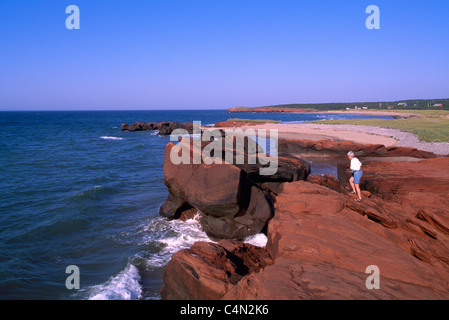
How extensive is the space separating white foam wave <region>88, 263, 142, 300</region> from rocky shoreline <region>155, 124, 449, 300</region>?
1307mm

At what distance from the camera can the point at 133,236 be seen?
12.2 m

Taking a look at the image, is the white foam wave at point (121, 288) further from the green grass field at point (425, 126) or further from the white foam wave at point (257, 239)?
the green grass field at point (425, 126)

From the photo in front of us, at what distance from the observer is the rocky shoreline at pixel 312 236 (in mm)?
5691

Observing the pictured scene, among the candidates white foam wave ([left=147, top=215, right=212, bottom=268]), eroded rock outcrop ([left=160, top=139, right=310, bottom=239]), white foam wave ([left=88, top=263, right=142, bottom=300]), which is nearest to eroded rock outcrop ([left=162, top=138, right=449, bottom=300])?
eroded rock outcrop ([left=160, top=139, right=310, bottom=239])

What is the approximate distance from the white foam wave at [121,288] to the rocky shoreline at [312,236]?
131 centimetres

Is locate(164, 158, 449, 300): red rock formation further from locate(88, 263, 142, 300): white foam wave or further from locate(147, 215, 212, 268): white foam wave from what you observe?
locate(147, 215, 212, 268): white foam wave

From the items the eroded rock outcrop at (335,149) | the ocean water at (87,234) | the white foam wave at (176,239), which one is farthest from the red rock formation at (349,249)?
the eroded rock outcrop at (335,149)

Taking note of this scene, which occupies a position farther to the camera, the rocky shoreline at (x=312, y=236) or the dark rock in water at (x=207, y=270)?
the dark rock in water at (x=207, y=270)

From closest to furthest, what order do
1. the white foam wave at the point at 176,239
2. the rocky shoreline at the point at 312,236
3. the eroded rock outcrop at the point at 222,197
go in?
1. the rocky shoreline at the point at 312,236
2. the white foam wave at the point at 176,239
3. the eroded rock outcrop at the point at 222,197

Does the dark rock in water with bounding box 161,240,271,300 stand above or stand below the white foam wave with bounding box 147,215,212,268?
above

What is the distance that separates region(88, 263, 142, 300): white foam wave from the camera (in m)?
8.16
